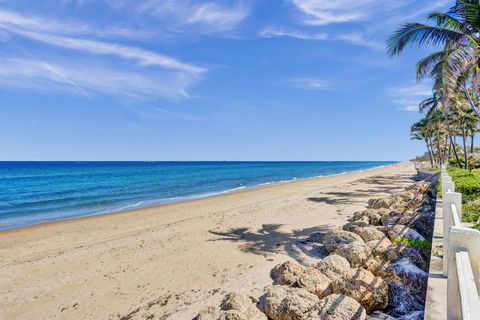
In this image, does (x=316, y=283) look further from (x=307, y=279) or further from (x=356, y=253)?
(x=356, y=253)

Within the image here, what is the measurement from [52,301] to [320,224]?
907 centimetres

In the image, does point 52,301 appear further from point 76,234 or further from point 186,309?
point 76,234

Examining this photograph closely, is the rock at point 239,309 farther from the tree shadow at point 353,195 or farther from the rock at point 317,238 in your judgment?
the tree shadow at point 353,195

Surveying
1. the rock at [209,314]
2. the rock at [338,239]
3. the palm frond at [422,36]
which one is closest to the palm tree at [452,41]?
the palm frond at [422,36]

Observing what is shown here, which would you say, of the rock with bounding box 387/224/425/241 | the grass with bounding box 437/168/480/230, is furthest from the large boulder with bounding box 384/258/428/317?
the grass with bounding box 437/168/480/230

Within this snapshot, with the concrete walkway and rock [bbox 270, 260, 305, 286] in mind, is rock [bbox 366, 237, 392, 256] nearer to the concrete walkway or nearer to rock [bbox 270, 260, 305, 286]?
the concrete walkway

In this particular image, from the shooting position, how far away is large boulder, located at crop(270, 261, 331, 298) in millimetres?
5215

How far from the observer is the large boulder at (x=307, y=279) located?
5215 millimetres

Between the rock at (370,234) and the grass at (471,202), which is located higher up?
the grass at (471,202)

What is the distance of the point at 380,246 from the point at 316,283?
7.08ft

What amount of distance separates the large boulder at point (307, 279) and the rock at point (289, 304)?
359mm

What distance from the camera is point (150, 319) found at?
5.58 meters

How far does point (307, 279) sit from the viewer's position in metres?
5.38

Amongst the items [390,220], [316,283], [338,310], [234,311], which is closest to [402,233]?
[390,220]
